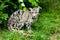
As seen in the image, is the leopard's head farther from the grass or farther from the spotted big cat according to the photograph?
Result: the grass

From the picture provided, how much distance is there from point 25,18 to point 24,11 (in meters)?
0.33

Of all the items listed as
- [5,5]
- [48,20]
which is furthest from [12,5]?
[48,20]

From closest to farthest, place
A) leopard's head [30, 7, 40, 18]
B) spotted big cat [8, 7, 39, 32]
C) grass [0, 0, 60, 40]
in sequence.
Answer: grass [0, 0, 60, 40] < spotted big cat [8, 7, 39, 32] < leopard's head [30, 7, 40, 18]

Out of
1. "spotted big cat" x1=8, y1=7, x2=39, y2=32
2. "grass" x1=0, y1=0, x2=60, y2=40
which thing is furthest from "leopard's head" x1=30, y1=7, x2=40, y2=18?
"grass" x1=0, y1=0, x2=60, y2=40

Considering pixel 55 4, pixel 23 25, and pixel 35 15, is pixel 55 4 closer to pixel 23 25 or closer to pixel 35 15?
pixel 35 15

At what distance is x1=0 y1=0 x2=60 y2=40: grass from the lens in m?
5.62

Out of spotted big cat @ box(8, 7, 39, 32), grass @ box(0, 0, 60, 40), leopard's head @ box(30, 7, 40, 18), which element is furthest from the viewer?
leopard's head @ box(30, 7, 40, 18)

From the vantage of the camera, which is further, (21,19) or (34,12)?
(34,12)

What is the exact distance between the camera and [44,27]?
6156mm

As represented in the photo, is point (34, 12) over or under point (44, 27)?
over

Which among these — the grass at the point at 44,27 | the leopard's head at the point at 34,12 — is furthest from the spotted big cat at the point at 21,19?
the grass at the point at 44,27

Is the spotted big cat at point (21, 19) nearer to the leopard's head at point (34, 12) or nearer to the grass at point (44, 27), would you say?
→ the leopard's head at point (34, 12)

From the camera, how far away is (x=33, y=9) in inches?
270

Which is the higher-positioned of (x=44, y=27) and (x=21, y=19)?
(x=21, y=19)
